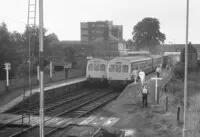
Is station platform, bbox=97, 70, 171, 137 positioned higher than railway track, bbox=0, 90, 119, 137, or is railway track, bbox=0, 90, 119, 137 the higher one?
station platform, bbox=97, 70, 171, 137

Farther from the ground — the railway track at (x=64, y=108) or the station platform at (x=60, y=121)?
the station platform at (x=60, y=121)

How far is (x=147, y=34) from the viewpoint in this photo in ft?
253

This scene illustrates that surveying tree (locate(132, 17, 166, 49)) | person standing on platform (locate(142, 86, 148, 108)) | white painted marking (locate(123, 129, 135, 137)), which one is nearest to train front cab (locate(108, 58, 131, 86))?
person standing on platform (locate(142, 86, 148, 108))

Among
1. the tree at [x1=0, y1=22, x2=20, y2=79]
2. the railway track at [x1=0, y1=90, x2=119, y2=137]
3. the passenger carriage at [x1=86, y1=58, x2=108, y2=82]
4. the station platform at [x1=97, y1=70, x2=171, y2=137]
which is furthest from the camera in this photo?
the passenger carriage at [x1=86, y1=58, x2=108, y2=82]

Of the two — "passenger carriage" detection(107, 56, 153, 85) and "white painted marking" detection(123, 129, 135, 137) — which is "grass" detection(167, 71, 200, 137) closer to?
"white painted marking" detection(123, 129, 135, 137)

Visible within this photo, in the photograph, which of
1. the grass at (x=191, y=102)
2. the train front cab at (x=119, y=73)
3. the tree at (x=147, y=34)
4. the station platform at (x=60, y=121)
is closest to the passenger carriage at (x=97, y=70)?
the train front cab at (x=119, y=73)

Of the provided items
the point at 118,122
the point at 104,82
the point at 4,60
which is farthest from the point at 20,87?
the point at 118,122

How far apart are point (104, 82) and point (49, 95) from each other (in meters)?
7.68

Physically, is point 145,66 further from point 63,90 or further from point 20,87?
point 20,87

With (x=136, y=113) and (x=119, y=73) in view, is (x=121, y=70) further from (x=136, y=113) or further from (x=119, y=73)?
(x=136, y=113)

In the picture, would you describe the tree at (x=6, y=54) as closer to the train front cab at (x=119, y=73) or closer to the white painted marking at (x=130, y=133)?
the train front cab at (x=119, y=73)

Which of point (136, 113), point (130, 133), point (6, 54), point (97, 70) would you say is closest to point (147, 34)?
point (97, 70)

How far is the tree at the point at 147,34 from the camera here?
76.4m

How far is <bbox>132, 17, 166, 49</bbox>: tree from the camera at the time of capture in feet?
251
